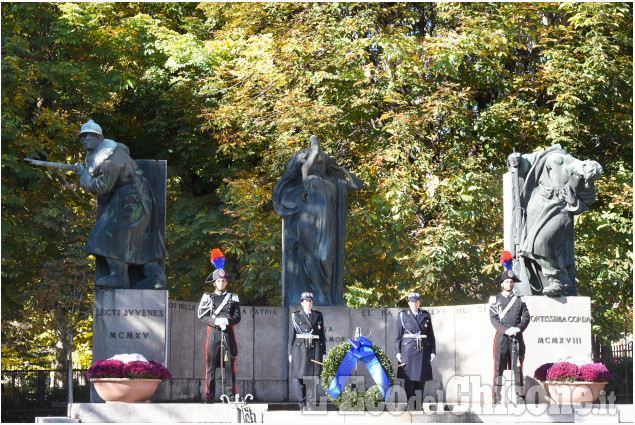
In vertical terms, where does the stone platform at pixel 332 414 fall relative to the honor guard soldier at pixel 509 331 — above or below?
below

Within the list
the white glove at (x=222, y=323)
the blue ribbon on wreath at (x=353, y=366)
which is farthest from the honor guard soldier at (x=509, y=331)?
the white glove at (x=222, y=323)

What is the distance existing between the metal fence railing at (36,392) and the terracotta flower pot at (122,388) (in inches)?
581

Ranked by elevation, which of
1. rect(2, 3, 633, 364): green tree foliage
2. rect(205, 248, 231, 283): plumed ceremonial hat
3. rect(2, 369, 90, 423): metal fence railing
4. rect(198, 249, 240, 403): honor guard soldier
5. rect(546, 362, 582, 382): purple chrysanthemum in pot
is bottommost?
rect(2, 369, 90, 423): metal fence railing

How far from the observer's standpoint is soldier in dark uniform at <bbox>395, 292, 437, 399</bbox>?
14219mm

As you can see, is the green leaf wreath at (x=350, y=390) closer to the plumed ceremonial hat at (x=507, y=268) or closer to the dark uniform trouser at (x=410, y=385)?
the dark uniform trouser at (x=410, y=385)

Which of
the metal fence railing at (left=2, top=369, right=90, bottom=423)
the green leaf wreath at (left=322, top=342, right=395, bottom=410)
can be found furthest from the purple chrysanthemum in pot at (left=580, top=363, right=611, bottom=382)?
the metal fence railing at (left=2, top=369, right=90, bottom=423)

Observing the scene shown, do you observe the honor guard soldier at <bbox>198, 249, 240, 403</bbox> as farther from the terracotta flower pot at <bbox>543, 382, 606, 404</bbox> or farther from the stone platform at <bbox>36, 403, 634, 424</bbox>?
the terracotta flower pot at <bbox>543, 382, 606, 404</bbox>

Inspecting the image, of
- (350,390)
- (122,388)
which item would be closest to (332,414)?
(350,390)

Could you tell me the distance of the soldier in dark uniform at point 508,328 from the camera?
14.1 m

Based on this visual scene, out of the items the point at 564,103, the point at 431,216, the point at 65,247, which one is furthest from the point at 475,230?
the point at 65,247

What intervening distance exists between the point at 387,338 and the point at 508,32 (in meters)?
10.0

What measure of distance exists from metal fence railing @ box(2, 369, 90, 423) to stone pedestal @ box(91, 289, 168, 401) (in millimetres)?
13541

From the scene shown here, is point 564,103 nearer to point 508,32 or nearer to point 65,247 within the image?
point 508,32

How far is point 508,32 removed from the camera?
2305cm
